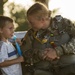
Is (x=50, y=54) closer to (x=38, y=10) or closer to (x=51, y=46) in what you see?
(x=51, y=46)

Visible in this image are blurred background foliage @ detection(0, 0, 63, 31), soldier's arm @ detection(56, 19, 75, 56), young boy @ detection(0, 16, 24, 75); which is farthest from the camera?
blurred background foliage @ detection(0, 0, 63, 31)

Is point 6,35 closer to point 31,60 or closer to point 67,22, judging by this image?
point 31,60

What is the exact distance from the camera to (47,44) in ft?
15.6

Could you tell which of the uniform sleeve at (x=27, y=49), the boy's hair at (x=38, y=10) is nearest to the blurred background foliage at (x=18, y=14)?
the uniform sleeve at (x=27, y=49)

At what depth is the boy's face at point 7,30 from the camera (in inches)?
184

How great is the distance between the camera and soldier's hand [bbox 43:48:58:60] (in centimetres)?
466

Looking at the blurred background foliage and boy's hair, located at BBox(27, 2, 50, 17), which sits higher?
boy's hair, located at BBox(27, 2, 50, 17)

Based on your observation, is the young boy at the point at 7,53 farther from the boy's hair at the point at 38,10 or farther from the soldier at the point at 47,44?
the boy's hair at the point at 38,10

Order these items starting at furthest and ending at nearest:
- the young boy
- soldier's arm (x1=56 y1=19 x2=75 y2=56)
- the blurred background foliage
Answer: the blurred background foliage → soldier's arm (x1=56 y1=19 x2=75 y2=56) → the young boy

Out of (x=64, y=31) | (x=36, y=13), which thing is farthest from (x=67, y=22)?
(x=36, y=13)

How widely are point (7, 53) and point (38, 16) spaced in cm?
58

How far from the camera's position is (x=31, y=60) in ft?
15.7

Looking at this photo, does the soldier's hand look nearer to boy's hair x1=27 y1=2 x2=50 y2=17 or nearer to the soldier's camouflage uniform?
the soldier's camouflage uniform

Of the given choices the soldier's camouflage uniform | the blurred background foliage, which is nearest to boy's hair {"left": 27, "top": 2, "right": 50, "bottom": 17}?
the soldier's camouflage uniform
